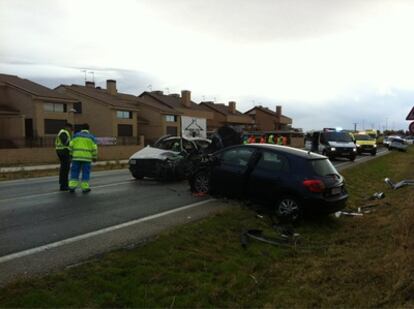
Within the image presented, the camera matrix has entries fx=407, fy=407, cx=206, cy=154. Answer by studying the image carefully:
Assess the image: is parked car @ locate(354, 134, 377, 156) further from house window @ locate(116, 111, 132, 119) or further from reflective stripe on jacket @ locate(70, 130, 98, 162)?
house window @ locate(116, 111, 132, 119)

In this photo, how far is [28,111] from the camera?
1540 inches

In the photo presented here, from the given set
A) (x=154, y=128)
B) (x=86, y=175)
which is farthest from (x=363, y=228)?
(x=154, y=128)

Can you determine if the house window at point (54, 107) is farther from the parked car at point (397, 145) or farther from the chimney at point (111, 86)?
the parked car at point (397, 145)

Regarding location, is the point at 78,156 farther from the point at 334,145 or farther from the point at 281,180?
the point at 334,145

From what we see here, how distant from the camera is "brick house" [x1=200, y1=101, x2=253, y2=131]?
77.3 metres

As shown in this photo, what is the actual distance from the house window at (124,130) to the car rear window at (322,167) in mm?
43844

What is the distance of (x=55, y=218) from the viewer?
24.1 feet

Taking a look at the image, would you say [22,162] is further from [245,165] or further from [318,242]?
[318,242]

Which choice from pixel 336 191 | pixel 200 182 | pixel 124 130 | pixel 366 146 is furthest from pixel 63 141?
pixel 124 130

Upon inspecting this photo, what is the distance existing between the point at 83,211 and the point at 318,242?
446 centimetres

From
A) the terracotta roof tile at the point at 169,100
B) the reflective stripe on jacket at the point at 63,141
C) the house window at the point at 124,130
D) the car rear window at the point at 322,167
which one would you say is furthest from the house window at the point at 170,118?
the car rear window at the point at 322,167

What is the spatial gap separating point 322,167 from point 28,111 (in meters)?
37.0

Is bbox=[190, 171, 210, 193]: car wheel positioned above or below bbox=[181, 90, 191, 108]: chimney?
below

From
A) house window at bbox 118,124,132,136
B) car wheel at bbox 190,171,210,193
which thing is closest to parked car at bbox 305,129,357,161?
car wheel at bbox 190,171,210,193
